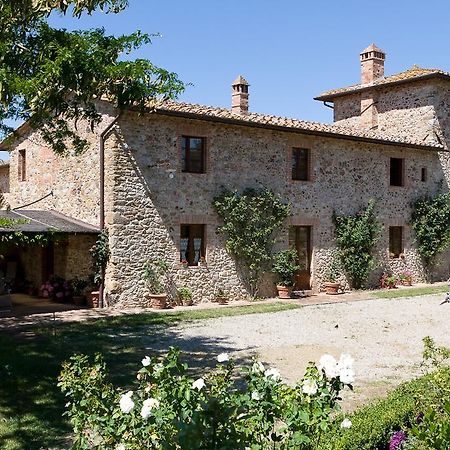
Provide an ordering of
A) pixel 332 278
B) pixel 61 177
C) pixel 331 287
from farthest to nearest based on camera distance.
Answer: pixel 332 278
pixel 331 287
pixel 61 177

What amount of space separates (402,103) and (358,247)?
22.9ft

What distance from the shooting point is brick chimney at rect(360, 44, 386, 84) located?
74.1 feet

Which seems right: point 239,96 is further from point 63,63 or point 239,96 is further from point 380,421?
point 380,421

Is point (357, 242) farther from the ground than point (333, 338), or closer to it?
farther from the ground

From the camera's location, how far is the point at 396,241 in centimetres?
1988

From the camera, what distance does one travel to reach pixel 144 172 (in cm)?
1402

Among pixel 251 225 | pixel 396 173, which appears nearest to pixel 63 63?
pixel 251 225

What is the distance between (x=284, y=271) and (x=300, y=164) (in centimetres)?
347

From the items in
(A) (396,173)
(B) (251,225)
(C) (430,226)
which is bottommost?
(B) (251,225)

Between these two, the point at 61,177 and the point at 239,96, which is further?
the point at 239,96

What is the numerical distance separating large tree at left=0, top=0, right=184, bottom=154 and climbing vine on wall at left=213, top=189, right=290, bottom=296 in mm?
6460

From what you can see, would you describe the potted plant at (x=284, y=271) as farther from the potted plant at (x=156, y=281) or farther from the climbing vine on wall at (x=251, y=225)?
the potted plant at (x=156, y=281)

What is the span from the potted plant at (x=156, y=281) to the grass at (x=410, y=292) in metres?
6.62

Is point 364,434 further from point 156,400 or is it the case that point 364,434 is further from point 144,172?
point 144,172
